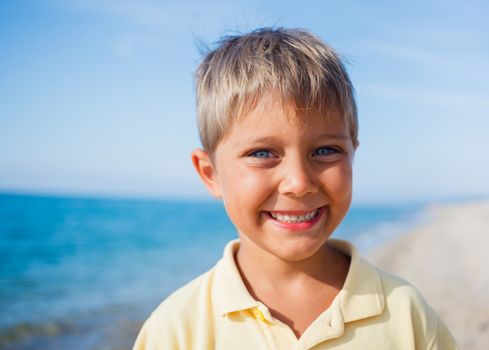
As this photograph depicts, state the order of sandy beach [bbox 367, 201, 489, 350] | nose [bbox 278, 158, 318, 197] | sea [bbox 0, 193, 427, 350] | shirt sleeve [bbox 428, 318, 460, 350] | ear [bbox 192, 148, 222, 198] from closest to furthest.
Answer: nose [bbox 278, 158, 318, 197], shirt sleeve [bbox 428, 318, 460, 350], ear [bbox 192, 148, 222, 198], sandy beach [bbox 367, 201, 489, 350], sea [bbox 0, 193, 427, 350]

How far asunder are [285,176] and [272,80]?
1.28 feet

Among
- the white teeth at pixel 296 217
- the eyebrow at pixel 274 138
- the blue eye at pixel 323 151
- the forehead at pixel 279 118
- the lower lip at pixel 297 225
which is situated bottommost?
the lower lip at pixel 297 225

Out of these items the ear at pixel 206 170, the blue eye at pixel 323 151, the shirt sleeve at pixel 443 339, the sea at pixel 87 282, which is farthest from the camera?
the sea at pixel 87 282

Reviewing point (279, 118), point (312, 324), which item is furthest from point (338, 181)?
point (312, 324)

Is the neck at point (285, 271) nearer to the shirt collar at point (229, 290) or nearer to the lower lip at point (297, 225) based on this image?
the shirt collar at point (229, 290)

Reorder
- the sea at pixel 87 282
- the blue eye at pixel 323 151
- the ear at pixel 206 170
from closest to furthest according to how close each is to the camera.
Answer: the blue eye at pixel 323 151 < the ear at pixel 206 170 < the sea at pixel 87 282

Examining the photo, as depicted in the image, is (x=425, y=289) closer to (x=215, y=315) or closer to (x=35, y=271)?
(x=215, y=315)

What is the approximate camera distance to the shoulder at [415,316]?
2166 millimetres

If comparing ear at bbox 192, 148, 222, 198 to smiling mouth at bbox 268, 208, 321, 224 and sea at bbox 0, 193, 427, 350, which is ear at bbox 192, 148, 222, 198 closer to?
smiling mouth at bbox 268, 208, 321, 224

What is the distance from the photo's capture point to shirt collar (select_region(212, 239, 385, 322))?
2139mm

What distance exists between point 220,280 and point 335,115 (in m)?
0.87

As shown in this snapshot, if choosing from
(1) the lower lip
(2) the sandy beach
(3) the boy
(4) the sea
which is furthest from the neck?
(4) the sea

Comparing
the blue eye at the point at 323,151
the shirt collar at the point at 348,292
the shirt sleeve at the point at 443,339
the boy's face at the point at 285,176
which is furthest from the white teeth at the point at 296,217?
the shirt sleeve at the point at 443,339

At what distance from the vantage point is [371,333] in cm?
211
